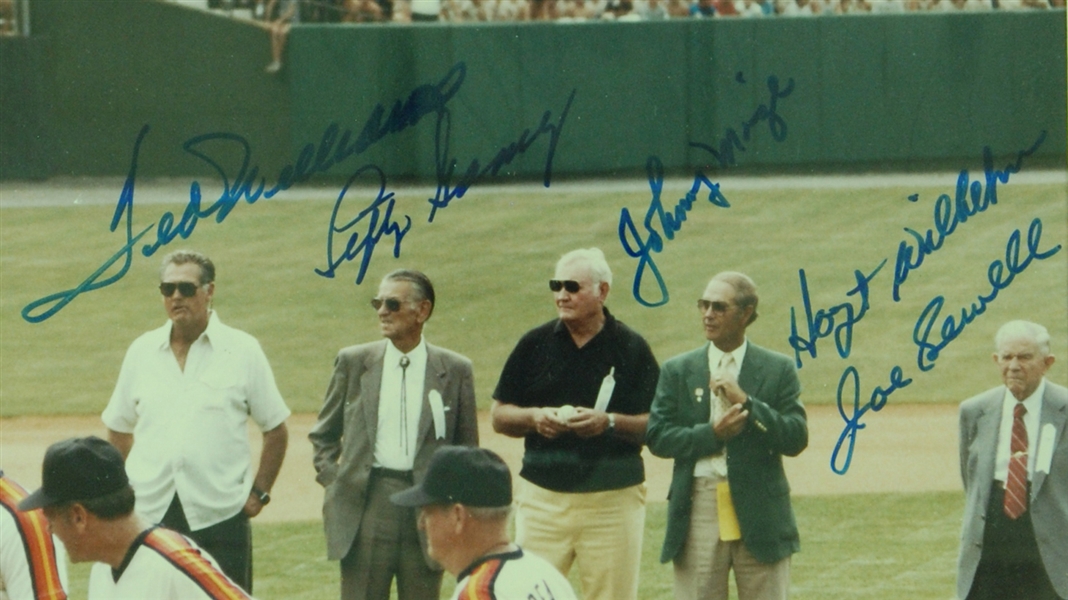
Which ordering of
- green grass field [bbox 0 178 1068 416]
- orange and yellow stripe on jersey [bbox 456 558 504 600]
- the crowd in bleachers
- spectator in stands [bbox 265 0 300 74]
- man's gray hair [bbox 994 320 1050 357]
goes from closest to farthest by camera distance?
1. orange and yellow stripe on jersey [bbox 456 558 504 600]
2. man's gray hair [bbox 994 320 1050 357]
3. spectator in stands [bbox 265 0 300 74]
4. the crowd in bleachers
5. green grass field [bbox 0 178 1068 416]

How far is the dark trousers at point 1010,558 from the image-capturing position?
5.62 m

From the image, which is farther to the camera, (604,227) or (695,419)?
(604,227)

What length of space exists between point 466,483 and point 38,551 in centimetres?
133

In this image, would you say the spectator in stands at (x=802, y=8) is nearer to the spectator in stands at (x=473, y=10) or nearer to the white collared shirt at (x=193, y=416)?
the spectator in stands at (x=473, y=10)

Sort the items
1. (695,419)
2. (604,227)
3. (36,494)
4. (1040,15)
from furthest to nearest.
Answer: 1. (604,227)
2. (1040,15)
3. (695,419)
4. (36,494)

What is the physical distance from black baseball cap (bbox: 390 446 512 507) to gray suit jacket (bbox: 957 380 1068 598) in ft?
9.49

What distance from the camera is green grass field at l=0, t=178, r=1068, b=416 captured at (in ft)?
32.7

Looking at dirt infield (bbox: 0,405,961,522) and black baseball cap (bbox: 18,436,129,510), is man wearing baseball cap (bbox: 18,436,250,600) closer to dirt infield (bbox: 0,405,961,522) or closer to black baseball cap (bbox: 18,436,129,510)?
black baseball cap (bbox: 18,436,129,510)

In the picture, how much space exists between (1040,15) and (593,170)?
2.37 meters

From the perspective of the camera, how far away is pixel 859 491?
9711 millimetres

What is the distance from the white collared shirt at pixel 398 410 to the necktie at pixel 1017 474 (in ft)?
7.09

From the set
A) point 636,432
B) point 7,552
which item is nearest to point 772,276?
point 636,432

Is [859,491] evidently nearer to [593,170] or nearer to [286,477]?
[593,170]

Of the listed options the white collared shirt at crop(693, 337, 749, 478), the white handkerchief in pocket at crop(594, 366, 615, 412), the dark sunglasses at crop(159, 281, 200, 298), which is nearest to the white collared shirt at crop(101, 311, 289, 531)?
the dark sunglasses at crop(159, 281, 200, 298)
